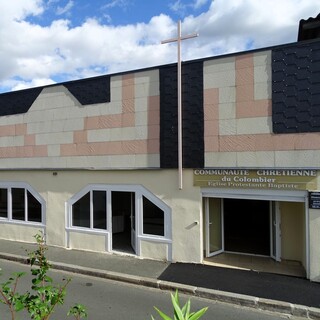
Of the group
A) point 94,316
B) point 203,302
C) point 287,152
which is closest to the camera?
point 94,316

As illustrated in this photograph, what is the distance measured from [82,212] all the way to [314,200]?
652cm

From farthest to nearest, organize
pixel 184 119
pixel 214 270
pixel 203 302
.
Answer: pixel 184 119 < pixel 214 270 < pixel 203 302

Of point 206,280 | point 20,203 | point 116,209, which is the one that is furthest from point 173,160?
point 20,203

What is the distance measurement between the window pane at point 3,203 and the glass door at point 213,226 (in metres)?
7.26

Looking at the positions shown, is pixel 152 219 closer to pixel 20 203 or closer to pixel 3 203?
pixel 20 203

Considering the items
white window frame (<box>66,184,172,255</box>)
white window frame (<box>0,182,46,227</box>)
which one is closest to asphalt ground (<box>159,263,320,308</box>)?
white window frame (<box>66,184,172,255</box>)

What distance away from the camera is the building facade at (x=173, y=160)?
715cm

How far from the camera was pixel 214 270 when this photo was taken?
765 cm

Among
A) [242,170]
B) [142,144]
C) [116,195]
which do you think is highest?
[142,144]

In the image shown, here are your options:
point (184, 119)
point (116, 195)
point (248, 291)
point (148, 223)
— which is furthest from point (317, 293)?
point (116, 195)

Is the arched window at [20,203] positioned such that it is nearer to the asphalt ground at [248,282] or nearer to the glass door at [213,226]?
the asphalt ground at [248,282]

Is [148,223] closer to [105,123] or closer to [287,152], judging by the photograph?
[105,123]

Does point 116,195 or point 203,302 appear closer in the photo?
point 203,302

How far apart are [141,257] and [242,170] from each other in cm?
371
